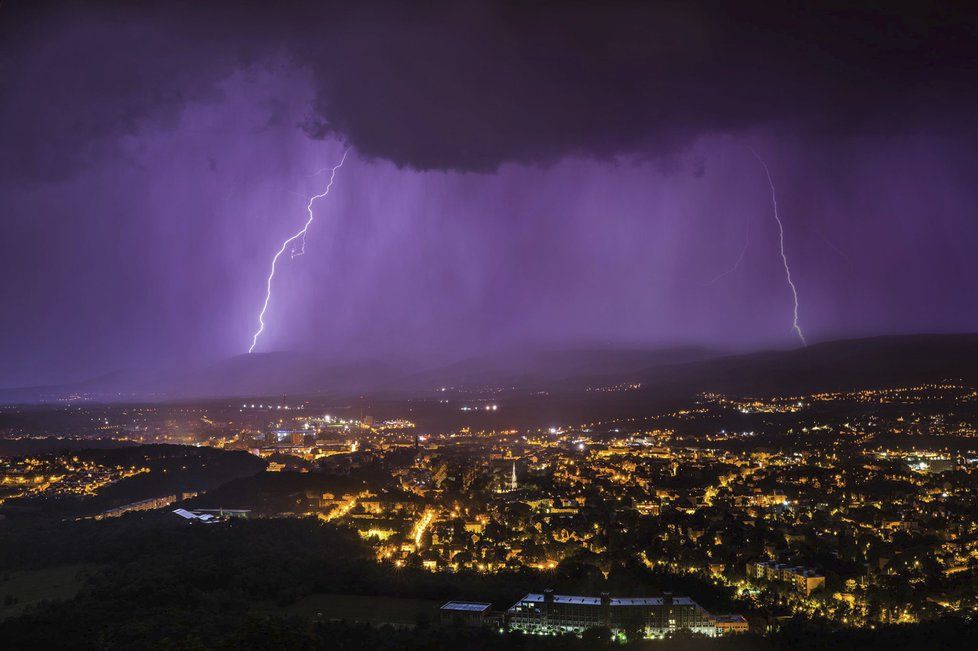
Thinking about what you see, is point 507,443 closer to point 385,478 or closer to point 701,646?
point 385,478

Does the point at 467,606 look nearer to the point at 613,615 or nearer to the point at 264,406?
the point at 613,615

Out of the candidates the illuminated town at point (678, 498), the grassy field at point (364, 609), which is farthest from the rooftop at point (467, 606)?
the illuminated town at point (678, 498)

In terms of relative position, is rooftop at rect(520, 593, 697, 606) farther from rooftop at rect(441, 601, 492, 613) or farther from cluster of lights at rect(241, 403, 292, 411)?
cluster of lights at rect(241, 403, 292, 411)

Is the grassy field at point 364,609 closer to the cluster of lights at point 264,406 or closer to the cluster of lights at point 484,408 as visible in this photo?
the cluster of lights at point 484,408

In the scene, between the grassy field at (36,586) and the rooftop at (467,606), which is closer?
the rooftop at (467,606)

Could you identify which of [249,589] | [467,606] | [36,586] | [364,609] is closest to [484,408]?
[249,589]
